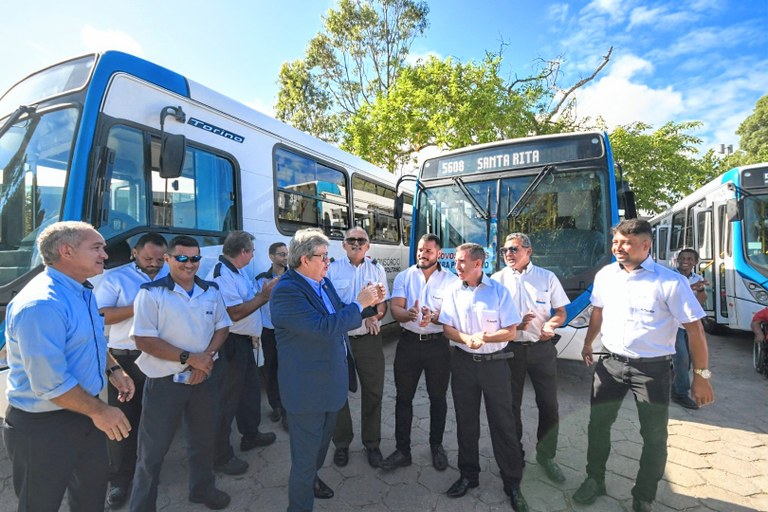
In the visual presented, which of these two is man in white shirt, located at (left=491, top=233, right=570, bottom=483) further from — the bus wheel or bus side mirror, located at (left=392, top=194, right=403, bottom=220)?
the bus wheel

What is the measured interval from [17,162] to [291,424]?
307cm

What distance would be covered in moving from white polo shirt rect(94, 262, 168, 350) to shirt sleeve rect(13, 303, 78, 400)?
111cm

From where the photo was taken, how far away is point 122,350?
9.71 feet

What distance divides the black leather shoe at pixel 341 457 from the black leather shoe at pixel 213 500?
92 centimetres

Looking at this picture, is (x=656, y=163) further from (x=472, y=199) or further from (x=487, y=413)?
(x=487, y=413)


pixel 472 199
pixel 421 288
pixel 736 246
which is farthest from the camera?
pixel 736 246

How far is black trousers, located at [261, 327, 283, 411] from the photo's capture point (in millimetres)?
4312

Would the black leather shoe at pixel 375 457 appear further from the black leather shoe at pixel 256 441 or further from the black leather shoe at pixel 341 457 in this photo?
the black leather shoe at pixel 256 441

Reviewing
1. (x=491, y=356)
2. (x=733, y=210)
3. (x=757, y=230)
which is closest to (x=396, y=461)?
(x=491, y=356)

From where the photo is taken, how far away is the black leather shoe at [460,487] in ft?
9.58

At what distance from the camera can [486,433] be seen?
3.98 meters

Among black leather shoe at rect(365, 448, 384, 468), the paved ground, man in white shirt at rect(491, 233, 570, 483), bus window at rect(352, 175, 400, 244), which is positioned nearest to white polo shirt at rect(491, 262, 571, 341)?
man in white shirt at rect(491, 233, 570, 483)

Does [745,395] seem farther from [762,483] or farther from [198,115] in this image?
[198,115]

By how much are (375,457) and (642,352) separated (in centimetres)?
226
